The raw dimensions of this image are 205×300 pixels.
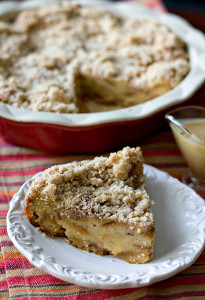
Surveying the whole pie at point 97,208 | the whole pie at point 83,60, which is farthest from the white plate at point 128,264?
the whole pie at point 83,60

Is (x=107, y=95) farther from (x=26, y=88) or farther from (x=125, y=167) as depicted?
(x=125, y=167)

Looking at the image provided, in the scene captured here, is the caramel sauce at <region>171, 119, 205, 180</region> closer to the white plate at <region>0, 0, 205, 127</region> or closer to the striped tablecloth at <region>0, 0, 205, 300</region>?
the white plate at <region>0, 0, 205, 127</region>

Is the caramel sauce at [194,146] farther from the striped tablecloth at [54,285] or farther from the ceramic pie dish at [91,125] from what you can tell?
the striped tablecloth at [54,285]

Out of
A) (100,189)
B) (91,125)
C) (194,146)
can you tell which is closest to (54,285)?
(100,189)

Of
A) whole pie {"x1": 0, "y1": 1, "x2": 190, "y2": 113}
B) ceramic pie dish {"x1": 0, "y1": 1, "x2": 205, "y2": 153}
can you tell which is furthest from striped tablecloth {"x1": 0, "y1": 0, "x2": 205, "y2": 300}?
whole pie {"x1": 0, "y1": 1, "x2": 190, "y2": 113}

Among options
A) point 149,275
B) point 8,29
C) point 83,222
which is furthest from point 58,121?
point 8,29

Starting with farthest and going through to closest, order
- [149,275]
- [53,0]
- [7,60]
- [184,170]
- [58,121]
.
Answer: [53,0], [7,60], [184,170], [58,121], [149,275]
